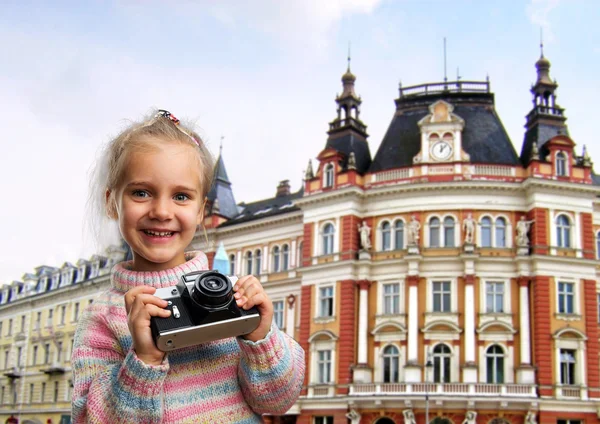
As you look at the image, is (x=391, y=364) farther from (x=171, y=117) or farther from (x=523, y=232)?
(x=171, y=117)

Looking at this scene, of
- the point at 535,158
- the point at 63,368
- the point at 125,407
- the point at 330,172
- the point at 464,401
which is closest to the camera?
the point at 125,407

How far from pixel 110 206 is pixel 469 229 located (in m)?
31.5

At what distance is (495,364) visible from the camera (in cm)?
3192

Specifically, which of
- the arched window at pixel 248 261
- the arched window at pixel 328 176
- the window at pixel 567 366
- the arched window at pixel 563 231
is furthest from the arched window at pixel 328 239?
the window at pixel 567 366

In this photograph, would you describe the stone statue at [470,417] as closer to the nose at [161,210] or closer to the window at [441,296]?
the window at [441,296]

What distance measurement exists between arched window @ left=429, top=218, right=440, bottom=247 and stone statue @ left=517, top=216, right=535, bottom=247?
348cm

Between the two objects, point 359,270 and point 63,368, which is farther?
point 63,368

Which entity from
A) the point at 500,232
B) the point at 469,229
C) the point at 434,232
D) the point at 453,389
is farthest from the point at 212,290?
the point at 500,232

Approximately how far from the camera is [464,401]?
31062 millimetres

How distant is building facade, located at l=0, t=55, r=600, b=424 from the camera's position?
31.6 m

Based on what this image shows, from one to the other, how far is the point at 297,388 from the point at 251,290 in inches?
19.3

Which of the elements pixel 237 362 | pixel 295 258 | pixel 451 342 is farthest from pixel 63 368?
pixel 237 362

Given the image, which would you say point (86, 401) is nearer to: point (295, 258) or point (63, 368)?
point (295, 258)

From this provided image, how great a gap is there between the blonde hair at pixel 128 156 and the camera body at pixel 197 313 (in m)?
0.53
